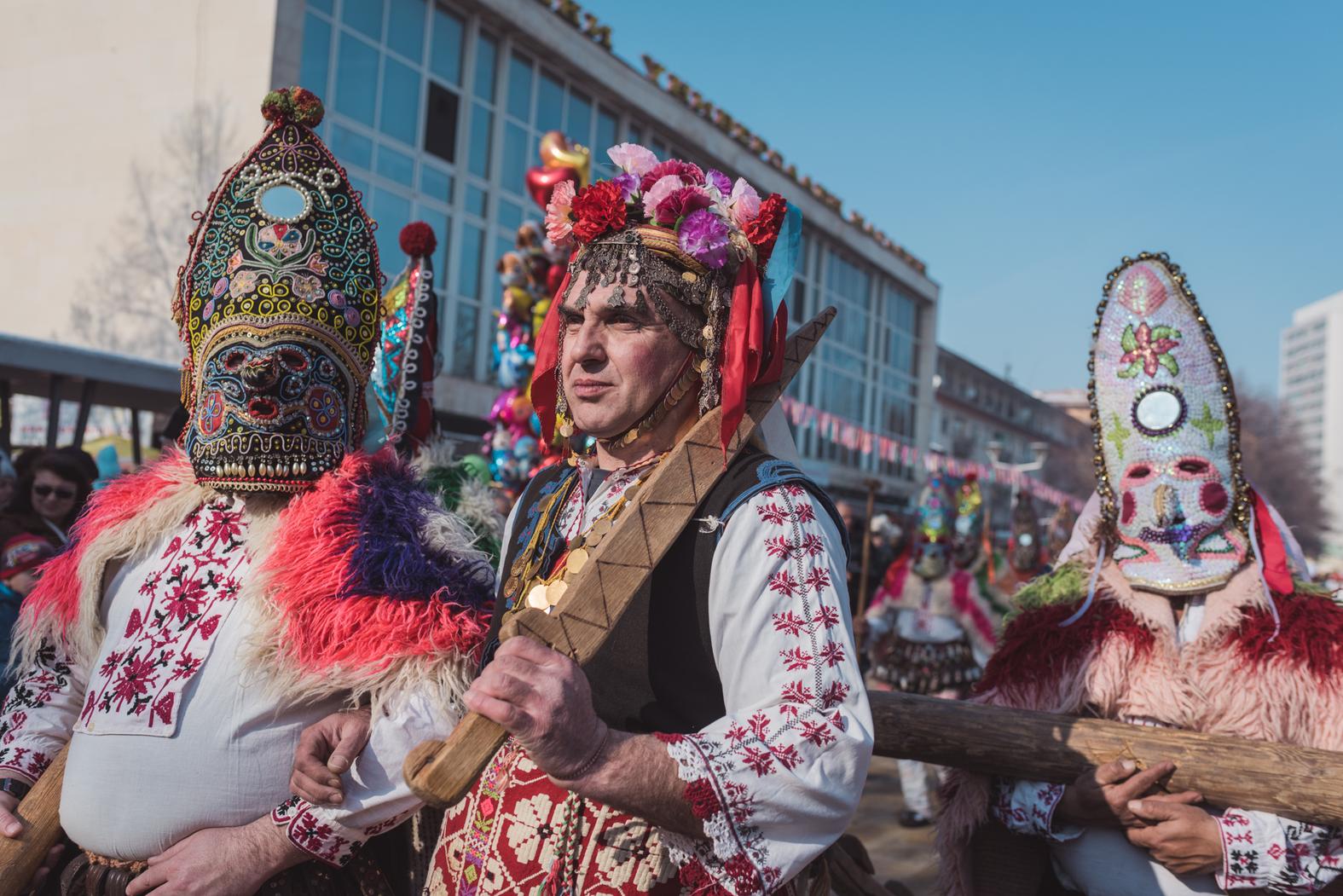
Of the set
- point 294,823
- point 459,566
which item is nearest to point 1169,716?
point 459,566

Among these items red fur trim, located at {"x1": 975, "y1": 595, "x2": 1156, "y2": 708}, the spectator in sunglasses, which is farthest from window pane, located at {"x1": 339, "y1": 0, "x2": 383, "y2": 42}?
red fur trim, located at {"x1": 975, "y1": 595, "x2": 1156, "y2": 708}

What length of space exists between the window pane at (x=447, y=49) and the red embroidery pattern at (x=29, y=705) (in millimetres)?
16853

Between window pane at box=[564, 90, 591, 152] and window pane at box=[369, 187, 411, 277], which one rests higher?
window pane at box=[564, 90, 591, 152]

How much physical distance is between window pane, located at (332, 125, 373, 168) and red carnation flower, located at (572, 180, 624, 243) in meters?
15.1

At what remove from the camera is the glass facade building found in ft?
53.3

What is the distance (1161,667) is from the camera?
8.85 feet

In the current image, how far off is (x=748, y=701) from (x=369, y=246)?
1.57 meters

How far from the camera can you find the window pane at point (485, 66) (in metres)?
18.6

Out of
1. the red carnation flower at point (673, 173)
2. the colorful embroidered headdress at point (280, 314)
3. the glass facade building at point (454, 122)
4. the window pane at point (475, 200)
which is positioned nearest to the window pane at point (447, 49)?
the glass facade building at point (454, 122)

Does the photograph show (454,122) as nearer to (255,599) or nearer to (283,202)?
(283,202)

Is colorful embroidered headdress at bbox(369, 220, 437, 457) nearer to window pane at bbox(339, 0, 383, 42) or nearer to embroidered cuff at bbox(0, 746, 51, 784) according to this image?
embroidered cuff at bbox(0, 746, 51, 784)

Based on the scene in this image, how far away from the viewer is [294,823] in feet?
6.68

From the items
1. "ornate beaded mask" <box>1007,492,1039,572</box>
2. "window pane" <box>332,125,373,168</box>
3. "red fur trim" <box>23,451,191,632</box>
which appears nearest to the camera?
"red fur trim" <box>23,451,191,632</box>

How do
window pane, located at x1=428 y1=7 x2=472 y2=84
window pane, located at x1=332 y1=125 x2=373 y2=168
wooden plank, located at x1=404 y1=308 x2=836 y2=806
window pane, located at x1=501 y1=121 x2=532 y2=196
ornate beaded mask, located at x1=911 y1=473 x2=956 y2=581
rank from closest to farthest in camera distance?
wooden plank, located at x1=404 y1=308 x2=836 y2=806
ornate beaded mask, located at x1=911 y1=473 x2=956 y2=581
window pane, located at x1=332 y1=125 x2=373 y2=168
window pane, located at x1=428 y1=7 x2=472 y2=84
window pane, located at x1=501 y1=121 x2=532 y2=196
